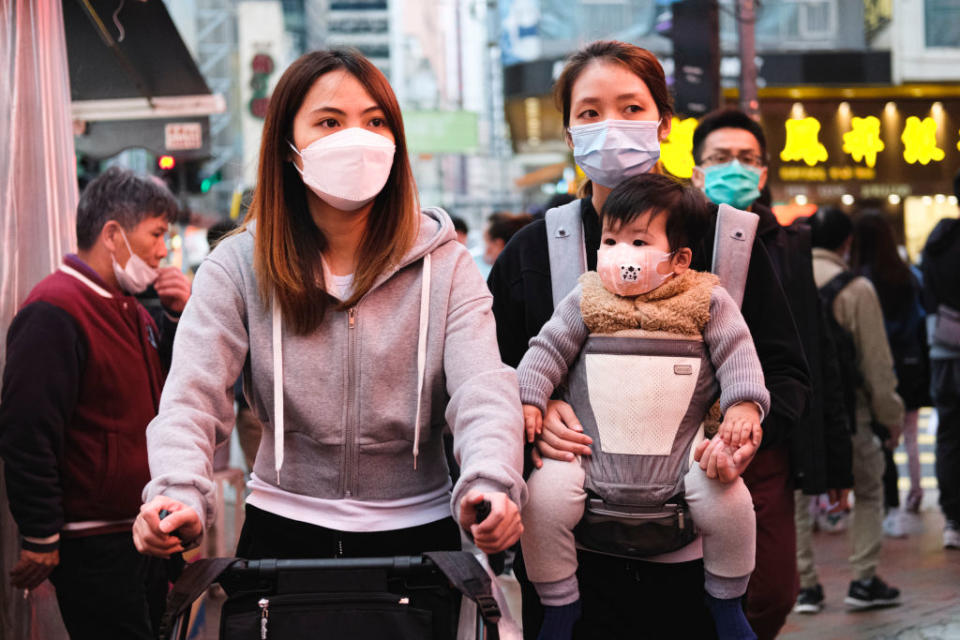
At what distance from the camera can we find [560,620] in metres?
2.58

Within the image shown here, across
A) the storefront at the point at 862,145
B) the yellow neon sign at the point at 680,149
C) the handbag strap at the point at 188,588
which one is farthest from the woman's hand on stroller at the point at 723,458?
the storefront at the point at 862,145

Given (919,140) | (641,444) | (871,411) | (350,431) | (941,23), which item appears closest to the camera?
(350,431)

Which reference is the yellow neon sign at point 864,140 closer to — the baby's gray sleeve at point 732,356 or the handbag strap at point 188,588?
the baby's gray sleeve at point 732,356

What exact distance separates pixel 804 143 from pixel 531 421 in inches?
499

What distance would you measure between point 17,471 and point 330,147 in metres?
1.94

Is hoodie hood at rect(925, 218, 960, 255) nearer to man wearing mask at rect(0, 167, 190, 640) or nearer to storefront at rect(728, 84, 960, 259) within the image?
man wearing mask at rect(0, 167, 190, 640)

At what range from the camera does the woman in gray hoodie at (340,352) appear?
244 centimetres

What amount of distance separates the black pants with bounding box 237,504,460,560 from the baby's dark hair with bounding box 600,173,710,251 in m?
0.84

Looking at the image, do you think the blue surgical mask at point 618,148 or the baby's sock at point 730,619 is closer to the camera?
the baby's sock at point 730,619

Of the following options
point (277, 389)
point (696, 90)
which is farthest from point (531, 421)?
point (696, 90)

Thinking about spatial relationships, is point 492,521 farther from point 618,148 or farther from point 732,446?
point 618,148

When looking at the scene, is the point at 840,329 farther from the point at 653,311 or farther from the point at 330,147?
the point at 330,147

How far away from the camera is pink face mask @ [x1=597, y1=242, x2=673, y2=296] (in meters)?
2.61

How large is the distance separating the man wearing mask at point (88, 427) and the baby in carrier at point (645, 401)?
195cm
